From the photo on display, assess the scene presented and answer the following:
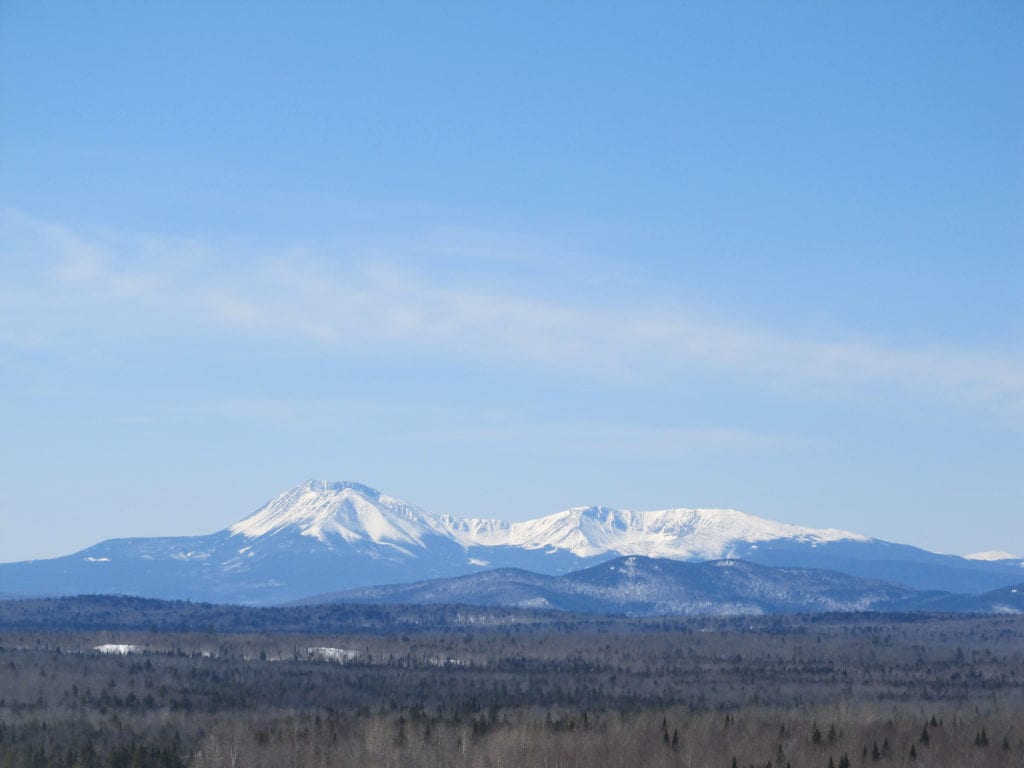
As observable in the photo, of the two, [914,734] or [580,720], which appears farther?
[580,720]

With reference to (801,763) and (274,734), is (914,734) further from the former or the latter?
(274,734)

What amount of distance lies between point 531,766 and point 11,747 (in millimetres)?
53148

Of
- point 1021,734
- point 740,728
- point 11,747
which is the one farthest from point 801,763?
point 11,747

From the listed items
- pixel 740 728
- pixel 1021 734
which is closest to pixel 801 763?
pixel 740 728

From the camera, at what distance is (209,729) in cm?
18188

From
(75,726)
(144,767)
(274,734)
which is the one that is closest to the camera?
(144,767)

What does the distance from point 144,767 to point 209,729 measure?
97.2ft

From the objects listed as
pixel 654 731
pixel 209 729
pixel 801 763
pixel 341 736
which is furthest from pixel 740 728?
pixel 209 729

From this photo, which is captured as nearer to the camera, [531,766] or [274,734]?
[531,766]

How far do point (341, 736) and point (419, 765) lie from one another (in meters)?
19.8

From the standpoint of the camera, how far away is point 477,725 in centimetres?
18050

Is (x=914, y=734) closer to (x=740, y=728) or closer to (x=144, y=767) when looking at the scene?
(x=740, y=728)

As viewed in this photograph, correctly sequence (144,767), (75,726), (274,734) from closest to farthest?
(144,767) < (274,734) < (75,726)

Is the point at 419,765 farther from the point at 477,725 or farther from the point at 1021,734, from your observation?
the point at 1021,734
